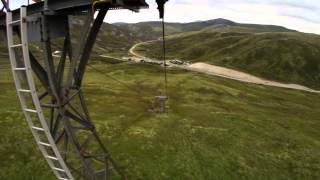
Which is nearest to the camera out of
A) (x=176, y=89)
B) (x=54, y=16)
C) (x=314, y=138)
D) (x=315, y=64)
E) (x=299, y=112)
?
(x=54, y=16)

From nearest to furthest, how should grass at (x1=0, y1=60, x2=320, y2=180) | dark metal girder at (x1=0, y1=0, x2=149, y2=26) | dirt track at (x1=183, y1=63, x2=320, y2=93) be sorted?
dark metal girder at (x1=0, y1=0, x2=149, y2=26) → grass at (x1=0, y1=60, x2=320, y2=180) → dirt track at (x1=183, y1=63, x2=320, y2=93)

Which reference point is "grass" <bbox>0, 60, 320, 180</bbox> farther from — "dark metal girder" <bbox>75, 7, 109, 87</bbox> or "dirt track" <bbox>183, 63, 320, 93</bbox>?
"dirt track" <bbox>183, 63, 320, 93</bbox>

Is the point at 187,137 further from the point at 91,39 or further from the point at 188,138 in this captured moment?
the point at 91,39

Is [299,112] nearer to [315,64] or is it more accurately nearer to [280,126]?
[280,126]

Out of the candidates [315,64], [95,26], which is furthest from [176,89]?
[315,64]

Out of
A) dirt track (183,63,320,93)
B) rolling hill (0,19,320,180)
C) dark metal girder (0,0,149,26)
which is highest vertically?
dark metal girder (0,0,149,26)

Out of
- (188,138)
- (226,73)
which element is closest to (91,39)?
(188,138)

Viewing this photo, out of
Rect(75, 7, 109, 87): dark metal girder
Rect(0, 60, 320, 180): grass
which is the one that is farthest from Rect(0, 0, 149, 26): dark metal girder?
Rect(0, 60, 320, 180): grass

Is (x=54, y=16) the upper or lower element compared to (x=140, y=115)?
upper
